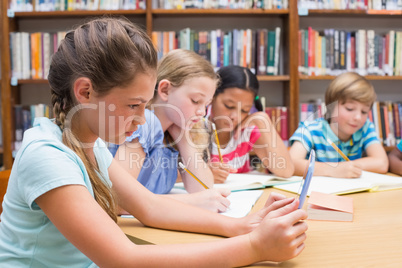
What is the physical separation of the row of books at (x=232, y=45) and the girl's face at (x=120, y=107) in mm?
1912

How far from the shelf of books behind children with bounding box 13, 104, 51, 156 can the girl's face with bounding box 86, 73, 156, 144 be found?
81.0 inches

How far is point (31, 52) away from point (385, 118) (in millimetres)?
2284

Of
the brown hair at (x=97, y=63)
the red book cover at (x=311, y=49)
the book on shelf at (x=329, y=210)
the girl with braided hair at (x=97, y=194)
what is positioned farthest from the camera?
the red book cover at (x=311, y=49)

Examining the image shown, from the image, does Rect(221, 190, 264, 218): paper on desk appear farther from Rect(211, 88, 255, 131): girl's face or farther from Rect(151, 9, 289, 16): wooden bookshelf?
Rect(151, 9, 289, 16): wooden bookshelf

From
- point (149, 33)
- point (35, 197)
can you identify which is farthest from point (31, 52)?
point (35, 197)

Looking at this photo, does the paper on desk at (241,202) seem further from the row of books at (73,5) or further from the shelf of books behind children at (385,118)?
the row of books at (73,5)

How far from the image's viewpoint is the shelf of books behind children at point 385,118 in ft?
9.25

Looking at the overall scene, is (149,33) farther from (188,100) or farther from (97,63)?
(97,63)

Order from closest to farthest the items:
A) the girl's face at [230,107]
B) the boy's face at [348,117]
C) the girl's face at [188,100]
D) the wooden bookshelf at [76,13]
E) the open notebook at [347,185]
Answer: the open notebook at [347,185], the girl's face at [188,100], the girl's face at [230,107], the boy's face at [348,117], the wooden bookshelf at [76,13]

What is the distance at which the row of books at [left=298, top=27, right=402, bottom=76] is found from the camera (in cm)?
277

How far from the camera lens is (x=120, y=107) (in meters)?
0.81

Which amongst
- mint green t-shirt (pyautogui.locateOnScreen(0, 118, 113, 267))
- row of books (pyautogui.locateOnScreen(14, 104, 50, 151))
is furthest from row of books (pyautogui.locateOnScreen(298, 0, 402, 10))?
mint green t-shirt (pyautogui.locateOnScreen(0, 118, 113, 267))

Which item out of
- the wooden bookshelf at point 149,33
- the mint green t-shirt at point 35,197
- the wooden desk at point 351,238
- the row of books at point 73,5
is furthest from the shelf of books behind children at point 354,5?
the mint green t-shirt at point 35,197

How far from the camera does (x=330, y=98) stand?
2.11 meters
